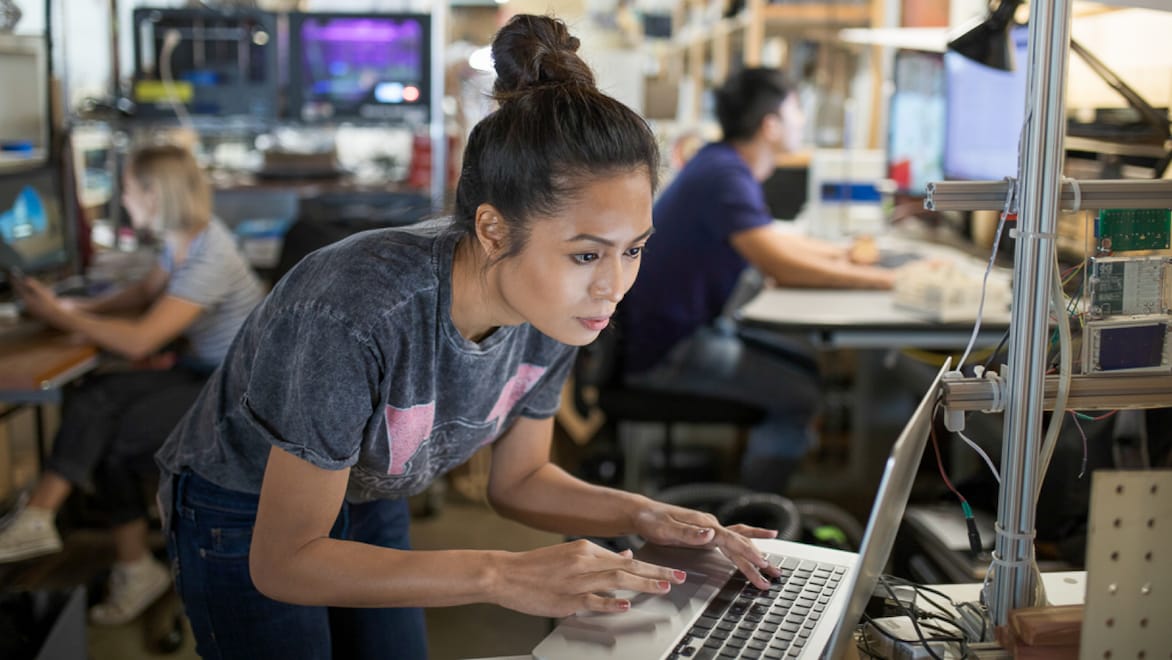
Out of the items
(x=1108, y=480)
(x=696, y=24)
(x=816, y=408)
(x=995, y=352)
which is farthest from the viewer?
(x=696, y=24)

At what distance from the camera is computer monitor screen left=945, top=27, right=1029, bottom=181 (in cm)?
261

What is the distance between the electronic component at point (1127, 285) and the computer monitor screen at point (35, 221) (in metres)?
2.34

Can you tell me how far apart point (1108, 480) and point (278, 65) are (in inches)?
135

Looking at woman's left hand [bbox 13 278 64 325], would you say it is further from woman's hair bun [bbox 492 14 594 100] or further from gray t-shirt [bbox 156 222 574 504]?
woman's hair bun [bbox 492 14 594 100]

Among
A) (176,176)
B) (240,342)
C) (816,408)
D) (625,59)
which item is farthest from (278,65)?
(240,342)

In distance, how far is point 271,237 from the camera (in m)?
3.55

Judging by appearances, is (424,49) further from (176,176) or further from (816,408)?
(816,408)

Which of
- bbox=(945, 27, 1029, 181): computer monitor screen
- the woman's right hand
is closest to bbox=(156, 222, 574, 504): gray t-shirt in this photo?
the woman's right hand

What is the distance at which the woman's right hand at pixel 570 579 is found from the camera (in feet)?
3.22

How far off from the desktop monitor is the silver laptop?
9.92 feet

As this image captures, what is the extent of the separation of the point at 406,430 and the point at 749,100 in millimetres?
2117

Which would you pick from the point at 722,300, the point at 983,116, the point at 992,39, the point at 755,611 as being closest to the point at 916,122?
the point at 983,116

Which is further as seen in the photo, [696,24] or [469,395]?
[696,24]

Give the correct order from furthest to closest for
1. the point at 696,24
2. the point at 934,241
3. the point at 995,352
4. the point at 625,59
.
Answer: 1. the point at 696,24
2. the point at 625,59
3. the point at 934,241
4. the point at 995,352
